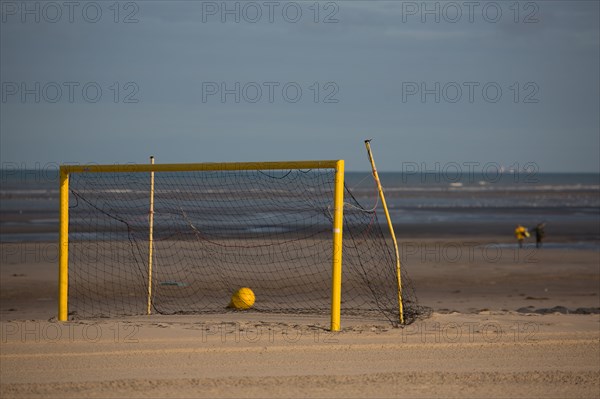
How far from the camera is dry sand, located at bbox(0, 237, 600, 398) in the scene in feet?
21.9

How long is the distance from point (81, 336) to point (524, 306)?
7.60m

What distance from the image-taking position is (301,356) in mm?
7793

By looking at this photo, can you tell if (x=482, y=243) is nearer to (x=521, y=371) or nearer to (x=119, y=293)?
(x=119, y=293)

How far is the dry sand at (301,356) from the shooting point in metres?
6.66

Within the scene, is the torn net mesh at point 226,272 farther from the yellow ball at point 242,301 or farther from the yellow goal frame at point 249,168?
the yellow goal frame at point 249,168

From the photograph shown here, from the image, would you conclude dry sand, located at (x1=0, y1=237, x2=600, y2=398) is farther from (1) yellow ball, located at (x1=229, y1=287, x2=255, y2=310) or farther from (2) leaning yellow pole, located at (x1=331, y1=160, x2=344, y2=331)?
(1) yellow ball, located at (x1=229, y1=287, x2=255, y2=310)

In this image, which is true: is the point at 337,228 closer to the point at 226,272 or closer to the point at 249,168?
the point at 249,168

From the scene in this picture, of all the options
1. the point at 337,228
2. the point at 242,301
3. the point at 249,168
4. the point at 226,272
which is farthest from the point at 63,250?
the point at 226,272

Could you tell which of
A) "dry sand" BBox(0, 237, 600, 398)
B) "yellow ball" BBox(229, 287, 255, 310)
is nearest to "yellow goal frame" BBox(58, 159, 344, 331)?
"dry sand" BBox(0, 237, 600, 398)

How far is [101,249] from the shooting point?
1920cm

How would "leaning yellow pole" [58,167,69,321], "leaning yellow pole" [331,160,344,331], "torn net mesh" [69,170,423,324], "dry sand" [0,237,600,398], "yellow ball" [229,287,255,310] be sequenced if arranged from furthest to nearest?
1. "torn net mesh" [69,170,423,324]
2. "yellow ball" [229,287,255,310]
3. "leaning yellow pole" [58,167,69,321]
4. "leaning yellow pole" [331,160,344,331]
5. "dry sand" [0,237,600,398]

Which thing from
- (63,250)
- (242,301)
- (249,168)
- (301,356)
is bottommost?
(301,356)

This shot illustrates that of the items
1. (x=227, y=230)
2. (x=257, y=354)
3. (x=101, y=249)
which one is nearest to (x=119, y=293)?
(x=101, y=249)

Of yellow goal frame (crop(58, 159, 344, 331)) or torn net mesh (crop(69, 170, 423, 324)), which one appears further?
torn net mesh (crop(69, 170, 423, 324))
